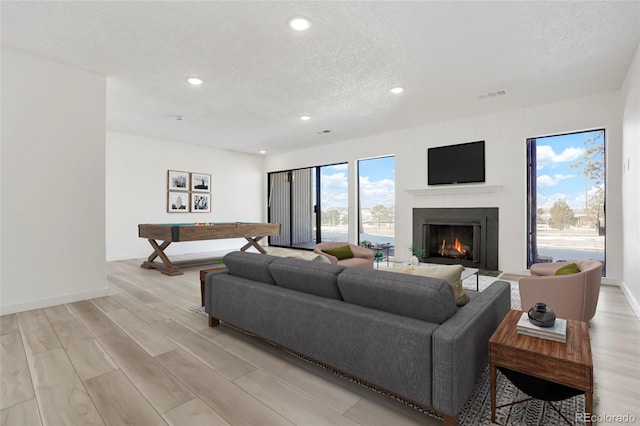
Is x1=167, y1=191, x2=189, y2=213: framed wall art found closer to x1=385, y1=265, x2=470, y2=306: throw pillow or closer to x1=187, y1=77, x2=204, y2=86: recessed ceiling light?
x1=187, y1=77, x2=204, y2=86: recessed ceiling light

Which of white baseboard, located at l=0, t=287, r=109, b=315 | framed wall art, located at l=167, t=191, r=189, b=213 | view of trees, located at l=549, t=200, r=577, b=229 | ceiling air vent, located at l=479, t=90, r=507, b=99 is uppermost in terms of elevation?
ceiling air vent, located at l=479, t=90, r=507, b=99

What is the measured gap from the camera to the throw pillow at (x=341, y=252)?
4.40m

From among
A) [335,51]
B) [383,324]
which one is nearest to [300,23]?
[335,51]

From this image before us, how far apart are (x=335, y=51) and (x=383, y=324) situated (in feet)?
8.96

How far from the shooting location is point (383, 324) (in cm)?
171

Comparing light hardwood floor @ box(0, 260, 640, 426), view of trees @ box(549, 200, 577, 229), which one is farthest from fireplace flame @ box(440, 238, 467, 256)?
light hardwood floor @ box(0, 260, 640, 426)

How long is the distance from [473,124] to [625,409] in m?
4.74

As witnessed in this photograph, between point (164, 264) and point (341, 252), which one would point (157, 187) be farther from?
point (341, 252)

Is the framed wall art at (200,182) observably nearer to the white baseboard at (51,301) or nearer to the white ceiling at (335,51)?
the white ceiling at (335,51)

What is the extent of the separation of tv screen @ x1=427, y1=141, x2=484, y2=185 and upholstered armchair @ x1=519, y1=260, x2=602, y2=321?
285cm

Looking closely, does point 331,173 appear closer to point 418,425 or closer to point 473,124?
point 473,124

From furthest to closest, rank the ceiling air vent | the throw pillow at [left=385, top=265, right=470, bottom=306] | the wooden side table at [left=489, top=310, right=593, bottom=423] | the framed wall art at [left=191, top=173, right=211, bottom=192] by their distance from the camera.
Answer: the framed wall art at [left=191, top=173, right=211, bottom=192] → the ceiling air vent → the throw pillow at [left=385, top=265, right=470, bottom=306] → the wooden side table at [left=489, top=310, right=593, bottom=423]

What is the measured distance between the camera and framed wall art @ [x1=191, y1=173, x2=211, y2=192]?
25.8 ft

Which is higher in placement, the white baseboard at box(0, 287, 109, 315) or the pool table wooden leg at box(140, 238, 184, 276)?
the pool table wooden leg at box(140, 238, 184, 276)
